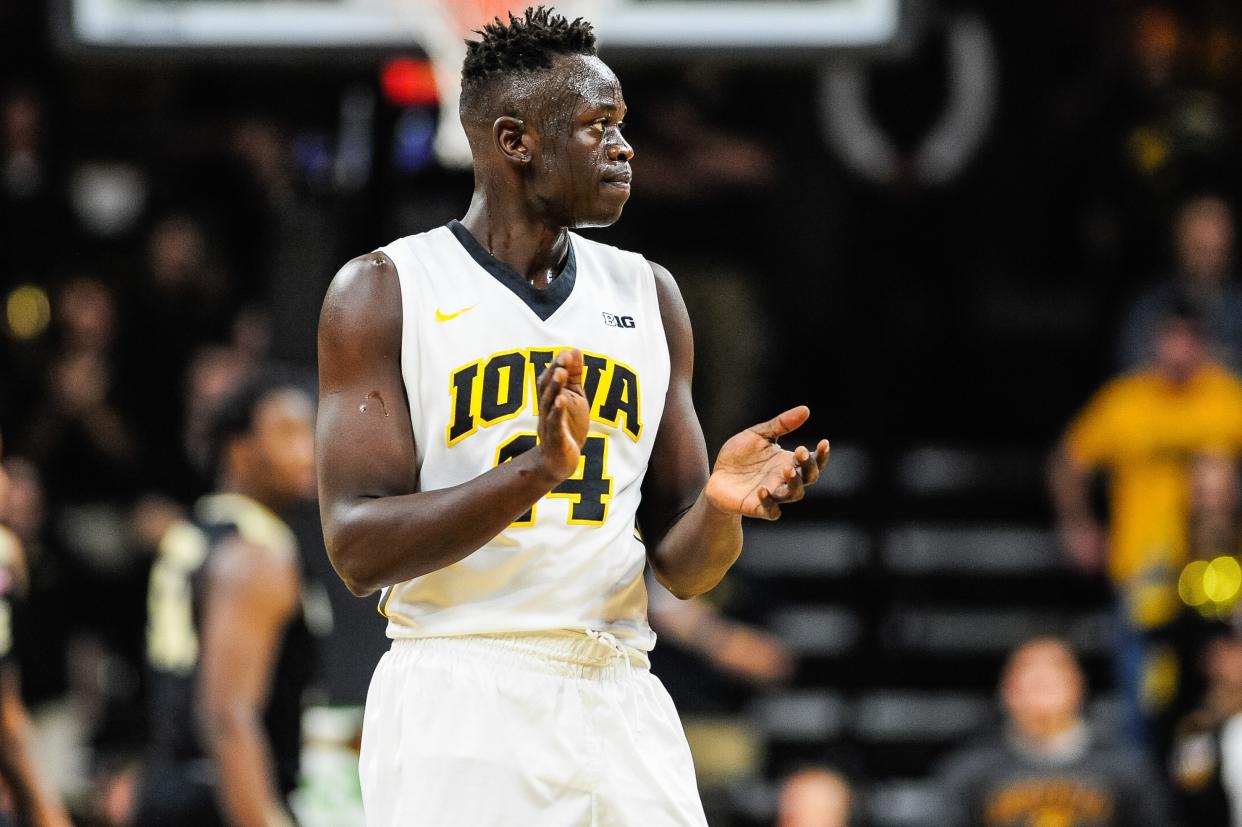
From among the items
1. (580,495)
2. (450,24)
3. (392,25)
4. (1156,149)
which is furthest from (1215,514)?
(580,495)

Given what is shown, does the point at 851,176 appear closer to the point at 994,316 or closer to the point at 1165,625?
the point at 994,316

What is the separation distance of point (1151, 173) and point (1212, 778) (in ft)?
12.0

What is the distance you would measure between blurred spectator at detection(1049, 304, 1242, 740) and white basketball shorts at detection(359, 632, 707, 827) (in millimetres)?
6263

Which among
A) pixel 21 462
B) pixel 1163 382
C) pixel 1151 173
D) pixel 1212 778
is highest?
pixel 1151 173

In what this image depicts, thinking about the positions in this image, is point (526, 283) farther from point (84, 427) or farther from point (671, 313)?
point (84, 427)

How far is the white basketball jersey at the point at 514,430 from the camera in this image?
369 centimetres

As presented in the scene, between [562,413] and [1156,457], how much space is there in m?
6.99

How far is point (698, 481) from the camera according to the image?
Answer: 13.1ft

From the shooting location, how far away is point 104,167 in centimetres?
1166

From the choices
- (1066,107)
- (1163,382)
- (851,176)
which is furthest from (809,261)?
(1163,382)

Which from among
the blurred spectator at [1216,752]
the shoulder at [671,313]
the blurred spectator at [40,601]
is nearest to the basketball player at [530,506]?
the shoulder at [671,313]

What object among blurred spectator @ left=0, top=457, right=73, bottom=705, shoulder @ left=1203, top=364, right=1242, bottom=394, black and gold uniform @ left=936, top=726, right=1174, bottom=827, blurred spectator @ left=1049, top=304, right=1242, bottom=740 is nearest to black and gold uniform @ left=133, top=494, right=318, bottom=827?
blurred spectator @ left=0, top=457, right=73, bottom=705

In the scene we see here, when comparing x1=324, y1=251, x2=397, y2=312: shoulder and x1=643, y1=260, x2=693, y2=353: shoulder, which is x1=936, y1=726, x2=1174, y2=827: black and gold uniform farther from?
x1=324, y1=251, x2=397, y2=312: shoulder

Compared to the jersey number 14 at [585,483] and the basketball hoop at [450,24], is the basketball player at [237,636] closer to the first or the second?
the basketball hoop at [450,24]
